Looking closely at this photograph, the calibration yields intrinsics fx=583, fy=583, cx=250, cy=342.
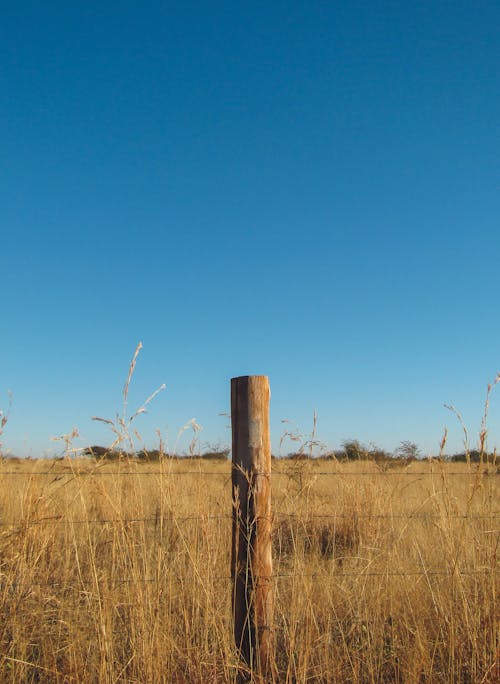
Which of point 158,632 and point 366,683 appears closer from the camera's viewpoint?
point 158,632

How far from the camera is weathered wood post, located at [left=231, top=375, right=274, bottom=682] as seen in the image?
2.66m

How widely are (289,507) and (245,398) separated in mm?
907

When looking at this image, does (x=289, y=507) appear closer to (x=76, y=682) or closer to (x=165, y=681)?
(x=165, y=681)

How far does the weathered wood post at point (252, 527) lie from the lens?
2.66 metres

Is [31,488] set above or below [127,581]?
above

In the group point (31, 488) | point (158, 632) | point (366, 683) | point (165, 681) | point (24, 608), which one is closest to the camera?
point (165, 681)

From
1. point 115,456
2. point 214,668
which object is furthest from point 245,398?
point 214,668

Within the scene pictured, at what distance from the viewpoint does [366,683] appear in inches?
110

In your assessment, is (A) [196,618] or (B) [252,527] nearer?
(B) [252,527]

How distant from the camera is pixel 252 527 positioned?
8.96 ft

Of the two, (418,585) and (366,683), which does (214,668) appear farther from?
(418,585)

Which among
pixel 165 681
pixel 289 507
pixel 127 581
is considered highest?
pixel 289 507

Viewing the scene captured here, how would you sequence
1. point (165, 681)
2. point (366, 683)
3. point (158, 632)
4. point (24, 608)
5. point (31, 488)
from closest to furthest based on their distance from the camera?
1. point (165, 681)
2. point (158, 632)
3. point (366, 683)
4. point (24, 608)
5. point (31, 488)

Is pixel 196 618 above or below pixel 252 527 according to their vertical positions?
below
